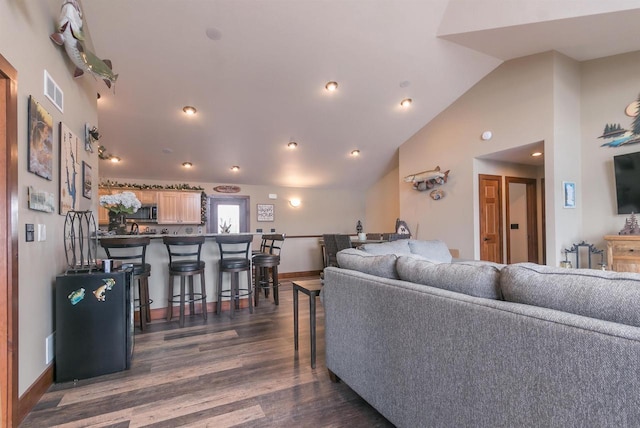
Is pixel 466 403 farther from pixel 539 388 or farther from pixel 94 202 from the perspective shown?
pixel 94 202

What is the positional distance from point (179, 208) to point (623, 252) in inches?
288

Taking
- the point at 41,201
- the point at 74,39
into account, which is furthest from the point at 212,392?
the point at 74,39

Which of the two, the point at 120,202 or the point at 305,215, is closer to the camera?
the point at 120,202

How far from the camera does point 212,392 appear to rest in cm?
208

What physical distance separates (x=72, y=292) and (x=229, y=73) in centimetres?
302

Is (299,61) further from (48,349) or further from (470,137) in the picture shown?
(48,349)

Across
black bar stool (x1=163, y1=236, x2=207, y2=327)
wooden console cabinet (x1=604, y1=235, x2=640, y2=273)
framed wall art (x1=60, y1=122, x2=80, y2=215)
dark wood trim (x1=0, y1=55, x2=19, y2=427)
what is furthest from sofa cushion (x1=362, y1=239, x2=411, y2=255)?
wooden console cabinet (x1=604, y1=235, x2=640, y2=273)

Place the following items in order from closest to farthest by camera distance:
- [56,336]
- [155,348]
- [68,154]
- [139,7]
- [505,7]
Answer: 1. [56,336]
2. [68,154]
3. [155,348]
4. [139,7]
5. [505,7]

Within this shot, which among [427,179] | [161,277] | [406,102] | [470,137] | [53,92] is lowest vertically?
[161,277]

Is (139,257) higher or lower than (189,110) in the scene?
lower

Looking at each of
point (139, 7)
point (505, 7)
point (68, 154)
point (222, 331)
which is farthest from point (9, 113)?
point (505, 7)

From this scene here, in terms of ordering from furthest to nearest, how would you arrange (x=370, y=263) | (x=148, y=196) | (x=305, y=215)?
(x=305, y=215) < (x=148, y=196) < (x=370, y=263)

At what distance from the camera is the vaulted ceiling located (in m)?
3.27

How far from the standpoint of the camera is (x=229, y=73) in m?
4.01
